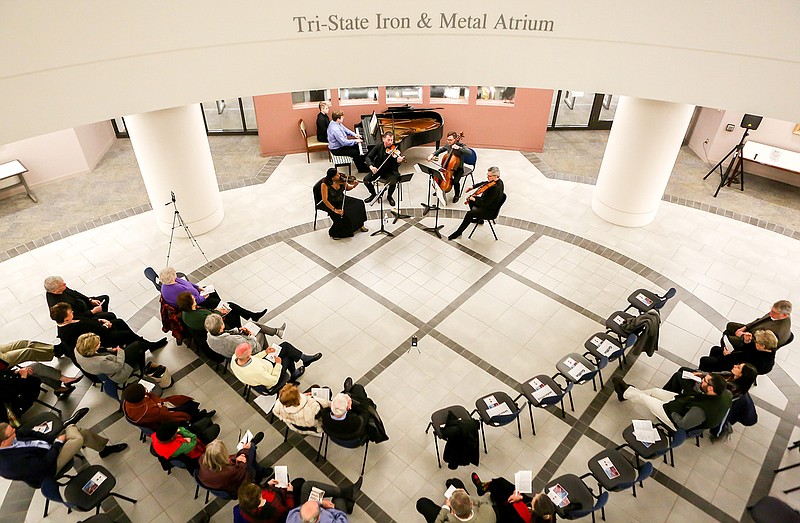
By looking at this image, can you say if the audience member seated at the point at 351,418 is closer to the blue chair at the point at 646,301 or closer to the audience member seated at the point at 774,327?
the blue chair at the point at 646,301

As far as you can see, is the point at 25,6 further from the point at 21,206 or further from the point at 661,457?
the point at 661,457

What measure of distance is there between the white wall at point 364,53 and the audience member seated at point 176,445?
3.97 metres

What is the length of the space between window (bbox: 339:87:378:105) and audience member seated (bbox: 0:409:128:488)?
9.15 meters

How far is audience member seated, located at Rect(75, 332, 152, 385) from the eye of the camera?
6250 mm

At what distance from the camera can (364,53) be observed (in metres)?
7.88

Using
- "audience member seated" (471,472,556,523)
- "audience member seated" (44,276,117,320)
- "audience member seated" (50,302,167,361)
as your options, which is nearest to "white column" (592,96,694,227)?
"audience member seated" (471,472,556,523)

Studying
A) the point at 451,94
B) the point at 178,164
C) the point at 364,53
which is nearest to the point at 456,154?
the point at 364,53

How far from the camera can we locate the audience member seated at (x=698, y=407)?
5.87m

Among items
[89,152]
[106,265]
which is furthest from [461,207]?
[89,152]

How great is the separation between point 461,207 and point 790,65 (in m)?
5.74

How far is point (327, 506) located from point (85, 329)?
4036 millimetres

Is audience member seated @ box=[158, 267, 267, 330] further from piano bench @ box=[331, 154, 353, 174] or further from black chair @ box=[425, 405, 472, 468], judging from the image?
piano bench @ box=[331, 154, 353, 174]

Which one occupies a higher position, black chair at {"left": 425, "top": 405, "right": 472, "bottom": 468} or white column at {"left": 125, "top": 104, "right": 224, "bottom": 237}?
white column at {"left": 125, "top": 104, "right": 224, "bottom": 237}

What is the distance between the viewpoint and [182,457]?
Answer: 575 cm
